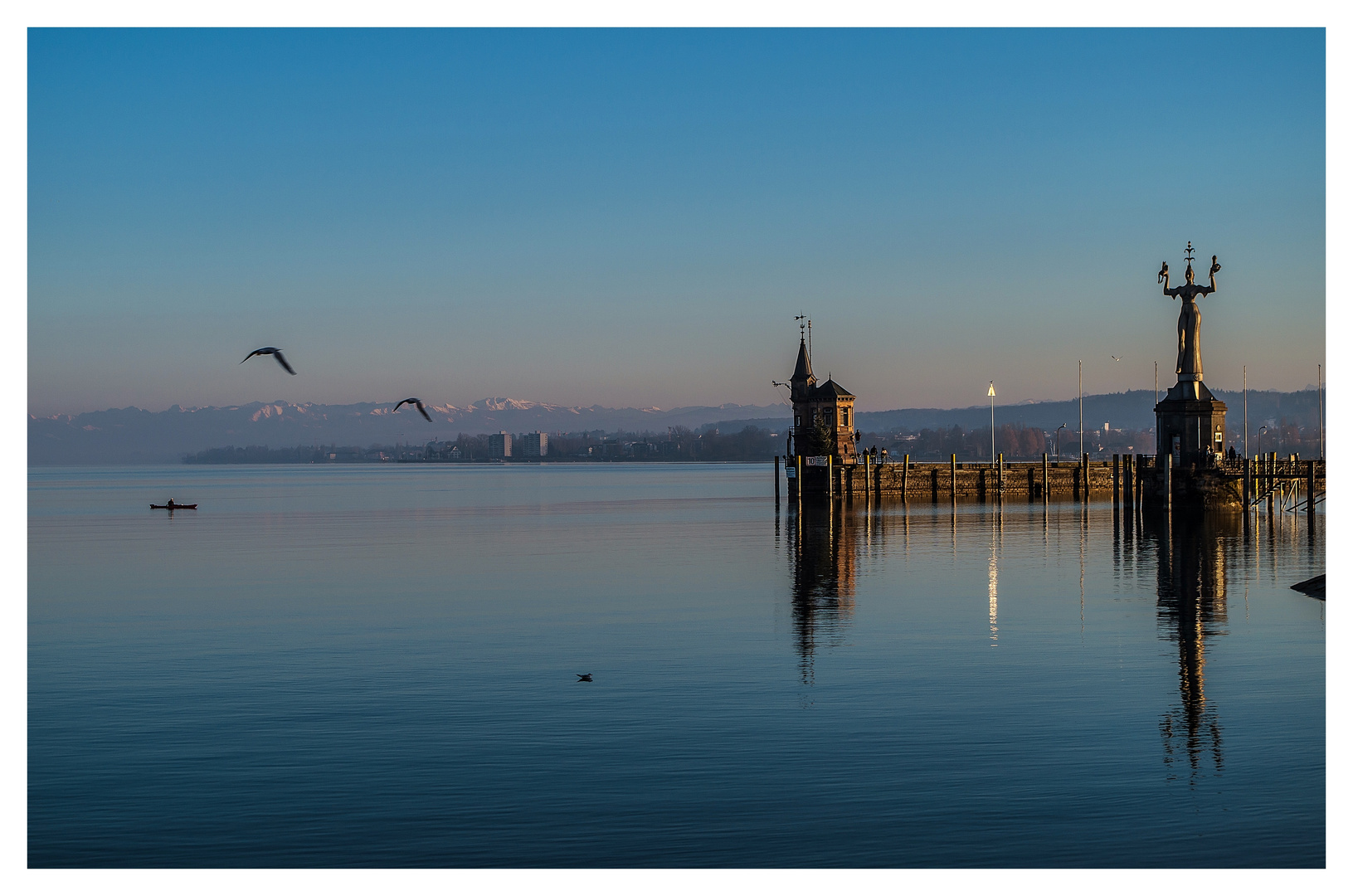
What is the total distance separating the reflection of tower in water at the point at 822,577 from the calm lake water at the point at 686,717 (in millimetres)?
260

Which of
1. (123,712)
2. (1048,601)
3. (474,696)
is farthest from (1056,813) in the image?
(1048,601)

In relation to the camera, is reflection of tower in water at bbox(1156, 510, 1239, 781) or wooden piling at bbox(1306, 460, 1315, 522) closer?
reflection of tower in water at bbox(1156, 510, 1239, 781)

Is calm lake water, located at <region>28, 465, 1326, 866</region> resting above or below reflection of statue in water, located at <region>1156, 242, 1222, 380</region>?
below

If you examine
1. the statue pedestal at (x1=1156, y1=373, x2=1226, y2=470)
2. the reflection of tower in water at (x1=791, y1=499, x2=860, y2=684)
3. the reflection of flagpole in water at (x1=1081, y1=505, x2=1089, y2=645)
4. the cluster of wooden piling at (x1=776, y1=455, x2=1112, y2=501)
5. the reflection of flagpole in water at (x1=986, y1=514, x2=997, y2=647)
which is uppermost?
the statue pedestal at (x1=1156, y1=373, x2=1226, y2=470)

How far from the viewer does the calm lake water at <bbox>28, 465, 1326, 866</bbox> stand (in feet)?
46.6

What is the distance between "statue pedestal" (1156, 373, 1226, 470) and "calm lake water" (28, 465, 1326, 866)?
20.7 m

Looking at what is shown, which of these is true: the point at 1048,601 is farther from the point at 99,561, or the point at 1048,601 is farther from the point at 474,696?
the point at 99,561

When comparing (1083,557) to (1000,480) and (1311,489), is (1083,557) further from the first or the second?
(1000,480)

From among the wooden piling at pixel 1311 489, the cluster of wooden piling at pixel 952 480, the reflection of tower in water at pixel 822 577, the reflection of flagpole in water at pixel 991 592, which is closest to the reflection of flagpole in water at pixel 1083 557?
the reflection of flagpole in water at pixel 991 592

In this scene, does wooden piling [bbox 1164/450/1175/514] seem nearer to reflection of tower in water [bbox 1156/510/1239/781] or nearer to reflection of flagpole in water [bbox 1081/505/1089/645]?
reflection of tower in water [bbox 1156/510/1239/781]

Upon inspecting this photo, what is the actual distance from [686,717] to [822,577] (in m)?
23.5

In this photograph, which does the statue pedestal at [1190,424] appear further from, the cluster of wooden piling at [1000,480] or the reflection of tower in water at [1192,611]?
the cluster of wooden piling at [1000,480]

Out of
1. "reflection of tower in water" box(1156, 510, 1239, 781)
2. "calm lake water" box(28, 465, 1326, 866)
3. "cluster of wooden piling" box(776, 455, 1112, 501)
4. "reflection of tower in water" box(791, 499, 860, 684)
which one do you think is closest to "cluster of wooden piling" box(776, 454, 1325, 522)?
"cluster of wooden piling" box(776, 455, 1112, 501)
